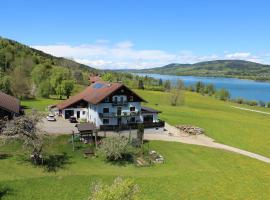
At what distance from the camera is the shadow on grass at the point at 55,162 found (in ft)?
126

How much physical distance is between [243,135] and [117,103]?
28408 mm

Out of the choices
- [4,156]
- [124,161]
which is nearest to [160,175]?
[124,161]

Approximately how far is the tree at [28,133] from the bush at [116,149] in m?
8.43

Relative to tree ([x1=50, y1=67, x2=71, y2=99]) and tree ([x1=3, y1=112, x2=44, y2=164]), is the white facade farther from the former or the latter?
tree ([x1=50, y1=67, x2=71, y2=99])

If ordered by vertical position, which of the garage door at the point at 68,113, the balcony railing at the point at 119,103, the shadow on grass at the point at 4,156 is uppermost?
the balcony railing at the point at 119,103

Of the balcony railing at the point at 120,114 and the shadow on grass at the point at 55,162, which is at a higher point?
the balcony railing at the point at 120,114

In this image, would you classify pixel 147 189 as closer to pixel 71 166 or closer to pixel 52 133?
pixel 71 166

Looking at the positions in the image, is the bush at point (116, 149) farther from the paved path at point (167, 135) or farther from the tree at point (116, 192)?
the tree at point (116, 192)

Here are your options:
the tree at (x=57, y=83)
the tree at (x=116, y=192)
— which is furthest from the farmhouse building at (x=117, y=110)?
the tree at (x=57, y=83)

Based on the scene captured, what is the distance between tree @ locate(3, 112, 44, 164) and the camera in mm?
37594

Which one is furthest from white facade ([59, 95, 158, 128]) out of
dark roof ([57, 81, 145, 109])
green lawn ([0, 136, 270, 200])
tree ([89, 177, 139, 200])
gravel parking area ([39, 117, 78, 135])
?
tree ([89, 177, 139, 200])

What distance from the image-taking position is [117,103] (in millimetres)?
58438

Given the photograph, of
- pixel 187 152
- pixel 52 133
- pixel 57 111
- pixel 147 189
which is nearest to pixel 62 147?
pixel 52 133

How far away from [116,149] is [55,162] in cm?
821
